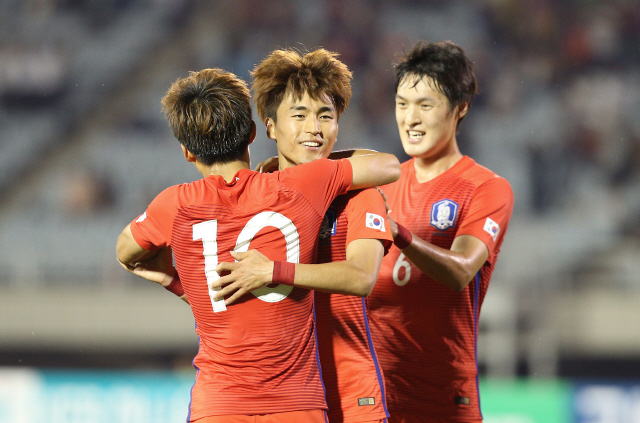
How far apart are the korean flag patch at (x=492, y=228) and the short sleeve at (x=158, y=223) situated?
1395mm

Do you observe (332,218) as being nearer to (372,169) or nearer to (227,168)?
(372,169)

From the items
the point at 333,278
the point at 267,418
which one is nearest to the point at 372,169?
the point at 333,278

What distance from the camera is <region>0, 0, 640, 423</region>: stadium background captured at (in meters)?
5.49

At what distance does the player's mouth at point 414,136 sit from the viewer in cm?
306

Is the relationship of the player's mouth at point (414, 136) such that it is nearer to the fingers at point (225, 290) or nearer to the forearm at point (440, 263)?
the forearm at point (440, 263)

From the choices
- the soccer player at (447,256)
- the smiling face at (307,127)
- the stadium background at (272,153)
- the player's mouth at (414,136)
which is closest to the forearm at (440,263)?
the soccer player at (447,256)

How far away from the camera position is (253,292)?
6.55ft

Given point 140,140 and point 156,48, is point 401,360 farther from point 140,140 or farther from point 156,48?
point 156,48

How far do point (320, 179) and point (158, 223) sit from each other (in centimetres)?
52

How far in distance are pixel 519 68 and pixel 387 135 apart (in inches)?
67.1

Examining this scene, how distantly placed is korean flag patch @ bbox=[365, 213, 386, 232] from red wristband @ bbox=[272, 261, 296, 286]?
12.7 inches

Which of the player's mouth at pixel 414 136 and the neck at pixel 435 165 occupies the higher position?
the player's mouth at pixel 414 136

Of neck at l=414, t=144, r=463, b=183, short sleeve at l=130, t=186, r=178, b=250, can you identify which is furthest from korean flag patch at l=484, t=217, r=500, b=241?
short sleeve at l=130, t=186, r=178, b=250

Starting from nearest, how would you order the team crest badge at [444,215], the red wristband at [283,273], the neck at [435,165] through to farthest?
the red wristband at [283,273], the team crest badge at [444,215], the neck at [435,165]
